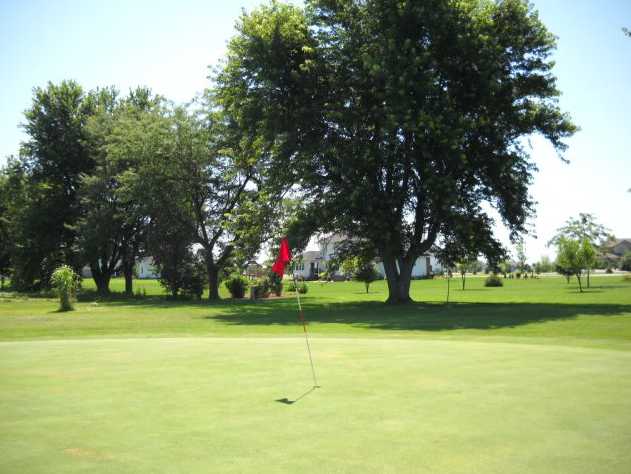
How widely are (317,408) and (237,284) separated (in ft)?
138

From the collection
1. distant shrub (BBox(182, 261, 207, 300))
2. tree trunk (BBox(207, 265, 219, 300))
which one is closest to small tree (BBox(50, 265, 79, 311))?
distant shrub (BBox(182, 261, 207, 300))

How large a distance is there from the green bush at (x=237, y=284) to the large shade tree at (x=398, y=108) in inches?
628

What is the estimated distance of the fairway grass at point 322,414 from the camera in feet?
15.9

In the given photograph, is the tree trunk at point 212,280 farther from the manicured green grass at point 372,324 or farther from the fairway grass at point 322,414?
the fairway grass at point 322,414

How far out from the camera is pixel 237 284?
48.2m

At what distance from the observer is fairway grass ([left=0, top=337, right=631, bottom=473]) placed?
15.9 feet

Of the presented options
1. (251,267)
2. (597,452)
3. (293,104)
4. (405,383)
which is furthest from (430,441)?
(251,267)

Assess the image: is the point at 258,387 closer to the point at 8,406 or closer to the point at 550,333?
the point at 8,406

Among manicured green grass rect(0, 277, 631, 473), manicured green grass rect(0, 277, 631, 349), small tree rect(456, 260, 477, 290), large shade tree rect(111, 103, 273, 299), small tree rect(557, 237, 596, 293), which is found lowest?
manicured green grass rect(0, 277, 631, 349)

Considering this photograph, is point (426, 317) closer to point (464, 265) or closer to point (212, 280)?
point (464, 265)

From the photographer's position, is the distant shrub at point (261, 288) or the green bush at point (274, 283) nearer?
the green bush at point (274, 283)

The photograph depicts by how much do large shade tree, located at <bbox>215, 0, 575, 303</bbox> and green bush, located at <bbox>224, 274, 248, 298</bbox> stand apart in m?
15.9

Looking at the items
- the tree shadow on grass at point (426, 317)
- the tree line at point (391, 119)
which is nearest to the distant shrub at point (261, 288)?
the tree line at point (391, 119)

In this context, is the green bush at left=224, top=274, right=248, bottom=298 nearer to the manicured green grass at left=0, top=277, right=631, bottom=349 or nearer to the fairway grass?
the manicured green grass at left=0, top=277, right=631, bottom=349
